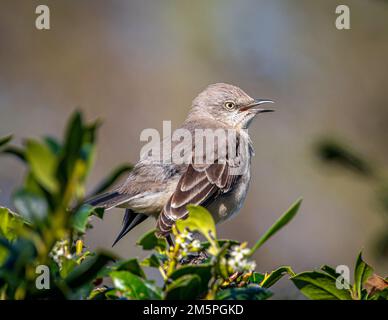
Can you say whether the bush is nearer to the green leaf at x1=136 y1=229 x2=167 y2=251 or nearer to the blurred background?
the green leaf at x1=136 y1=229 x2=167 y2=251

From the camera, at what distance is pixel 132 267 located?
6.05 feet

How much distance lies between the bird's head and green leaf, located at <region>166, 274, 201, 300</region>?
211 inches

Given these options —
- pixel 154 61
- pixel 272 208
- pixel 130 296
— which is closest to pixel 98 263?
pixel 130 296

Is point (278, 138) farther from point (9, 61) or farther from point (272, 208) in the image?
point (9, 61)

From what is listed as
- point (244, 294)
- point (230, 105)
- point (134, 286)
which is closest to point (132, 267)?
point (134, 286)

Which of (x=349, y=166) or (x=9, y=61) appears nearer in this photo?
(x=349, y=166)

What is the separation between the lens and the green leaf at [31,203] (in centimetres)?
142

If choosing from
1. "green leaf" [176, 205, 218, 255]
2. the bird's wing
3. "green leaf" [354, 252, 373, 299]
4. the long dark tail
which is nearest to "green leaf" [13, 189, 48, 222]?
"green leaf" [176, 205, 218, 255]

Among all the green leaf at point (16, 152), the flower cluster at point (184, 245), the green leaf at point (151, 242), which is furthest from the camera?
the green leaf at point (151, 242)

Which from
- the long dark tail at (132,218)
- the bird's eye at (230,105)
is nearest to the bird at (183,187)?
the long dark tail at (132,218)

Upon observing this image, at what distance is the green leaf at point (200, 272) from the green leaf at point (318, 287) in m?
0.32

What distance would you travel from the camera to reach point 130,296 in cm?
175

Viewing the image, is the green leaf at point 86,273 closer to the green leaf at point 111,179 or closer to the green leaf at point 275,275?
the green leaf at point 111,179
